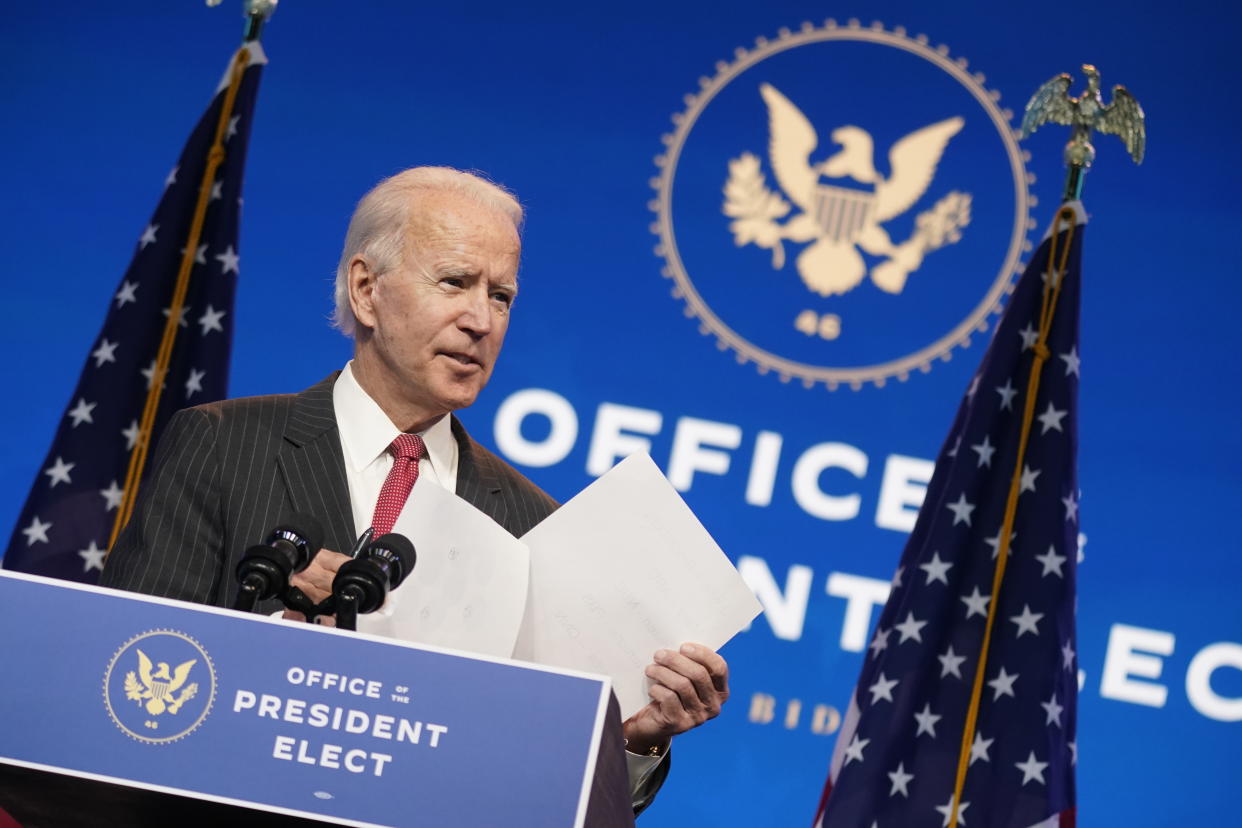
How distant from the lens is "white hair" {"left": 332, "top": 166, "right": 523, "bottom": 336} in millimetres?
1864

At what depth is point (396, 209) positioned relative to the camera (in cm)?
188

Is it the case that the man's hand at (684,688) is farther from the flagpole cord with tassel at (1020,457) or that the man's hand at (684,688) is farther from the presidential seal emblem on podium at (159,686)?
the flagpole cord with tassel at (1020,457)

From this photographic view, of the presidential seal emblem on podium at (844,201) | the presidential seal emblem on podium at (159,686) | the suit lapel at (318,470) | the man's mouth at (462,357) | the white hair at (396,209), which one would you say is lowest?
the presidential seal emblem on podium at (159,686)

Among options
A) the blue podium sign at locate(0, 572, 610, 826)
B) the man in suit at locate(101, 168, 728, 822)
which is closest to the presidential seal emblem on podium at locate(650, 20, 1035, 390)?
the man in suit at locate(101, 168, 728, 822)

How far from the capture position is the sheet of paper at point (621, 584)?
148 centimetres

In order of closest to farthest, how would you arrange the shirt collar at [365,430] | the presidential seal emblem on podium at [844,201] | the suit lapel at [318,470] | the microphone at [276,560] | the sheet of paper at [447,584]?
the microphone at [276,560], the sheet of paper at [447,584], the suit lapel at [318,470], the shirt collar at [365,430], the presidential seal emblem on podium at [844,201]

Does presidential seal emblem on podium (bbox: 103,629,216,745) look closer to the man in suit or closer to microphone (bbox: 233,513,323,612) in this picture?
microphone (bbox: 233,513,323,612)

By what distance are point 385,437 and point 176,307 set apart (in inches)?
63.8

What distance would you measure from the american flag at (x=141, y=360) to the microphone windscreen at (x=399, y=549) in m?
2.02

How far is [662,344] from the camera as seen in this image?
3.76 m

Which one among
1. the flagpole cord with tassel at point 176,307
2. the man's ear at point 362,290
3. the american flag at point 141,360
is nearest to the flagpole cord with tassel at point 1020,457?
the man's ear at point 362,290

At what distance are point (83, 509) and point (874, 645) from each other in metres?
1.81

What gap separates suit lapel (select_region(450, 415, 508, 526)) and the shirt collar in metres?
0.02

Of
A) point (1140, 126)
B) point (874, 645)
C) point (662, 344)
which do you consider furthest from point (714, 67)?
point (874, 645)
